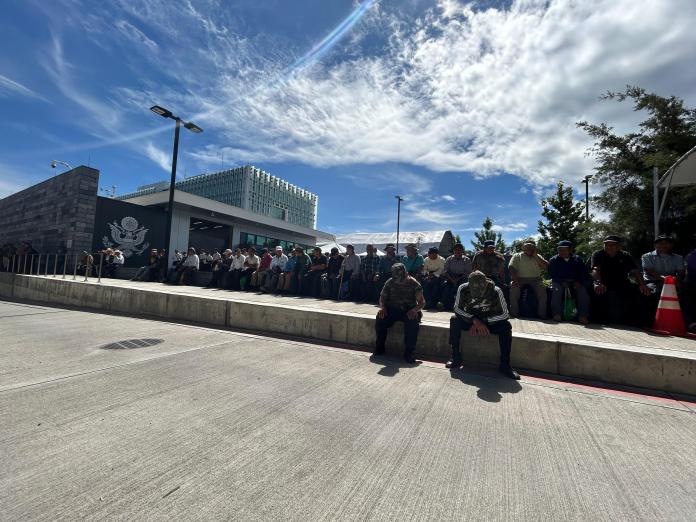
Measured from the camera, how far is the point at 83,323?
7.14 m

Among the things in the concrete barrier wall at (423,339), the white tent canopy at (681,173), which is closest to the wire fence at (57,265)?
the concrete barrier wall at (423,339)

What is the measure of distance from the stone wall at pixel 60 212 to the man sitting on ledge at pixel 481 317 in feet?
61.0

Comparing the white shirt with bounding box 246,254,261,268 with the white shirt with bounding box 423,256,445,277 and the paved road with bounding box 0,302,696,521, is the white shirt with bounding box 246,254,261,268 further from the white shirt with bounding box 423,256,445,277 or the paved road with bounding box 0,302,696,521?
the paved road with bounding box 0,302,696,521

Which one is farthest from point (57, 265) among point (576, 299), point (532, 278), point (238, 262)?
point (576, 299)

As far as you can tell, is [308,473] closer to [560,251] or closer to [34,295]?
[560,251]

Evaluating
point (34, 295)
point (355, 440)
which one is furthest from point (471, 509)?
point (34, 295)

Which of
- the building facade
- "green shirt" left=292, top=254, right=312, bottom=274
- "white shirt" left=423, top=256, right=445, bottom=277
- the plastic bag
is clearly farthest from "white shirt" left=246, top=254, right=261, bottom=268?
the building facade

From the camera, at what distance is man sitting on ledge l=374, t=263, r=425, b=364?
16.4ft

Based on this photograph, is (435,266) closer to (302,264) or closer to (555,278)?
(555,278)

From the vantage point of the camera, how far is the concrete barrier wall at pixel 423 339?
3.98 metres

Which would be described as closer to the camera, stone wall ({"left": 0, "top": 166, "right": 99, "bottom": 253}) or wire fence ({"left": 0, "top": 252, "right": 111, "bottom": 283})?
wire fence ({"left": 0, "top": 252, "right": 111, "bottom": 283})

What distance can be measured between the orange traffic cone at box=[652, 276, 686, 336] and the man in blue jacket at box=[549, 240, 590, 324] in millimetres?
1019

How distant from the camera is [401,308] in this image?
526cm

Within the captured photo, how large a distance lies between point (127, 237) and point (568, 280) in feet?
68.4
